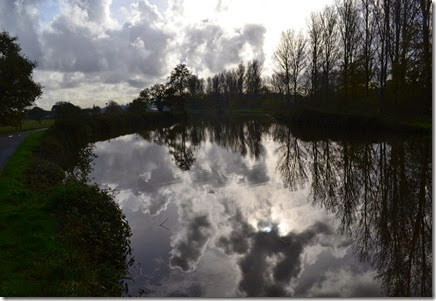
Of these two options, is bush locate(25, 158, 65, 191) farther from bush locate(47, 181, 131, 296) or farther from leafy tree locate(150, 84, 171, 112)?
leafy tree locate(150, 84, 171, 112)

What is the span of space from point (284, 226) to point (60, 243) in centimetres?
650

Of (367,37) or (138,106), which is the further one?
(138,106)

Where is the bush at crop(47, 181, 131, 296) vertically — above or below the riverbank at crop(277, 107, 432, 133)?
below

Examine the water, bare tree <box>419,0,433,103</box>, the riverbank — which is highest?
bare tree <box>419,0,433,103</box>

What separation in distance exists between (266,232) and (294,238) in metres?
0.88

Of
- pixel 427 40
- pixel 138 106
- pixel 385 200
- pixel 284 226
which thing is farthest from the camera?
pixel 138 106

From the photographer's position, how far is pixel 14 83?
30.1 meters

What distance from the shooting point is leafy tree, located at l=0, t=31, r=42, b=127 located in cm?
2966

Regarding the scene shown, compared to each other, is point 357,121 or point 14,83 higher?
point 14,83

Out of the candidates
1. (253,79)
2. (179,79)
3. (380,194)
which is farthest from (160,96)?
(380,194)

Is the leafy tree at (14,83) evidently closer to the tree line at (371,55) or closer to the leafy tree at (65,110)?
the leafy tree at (65,110)

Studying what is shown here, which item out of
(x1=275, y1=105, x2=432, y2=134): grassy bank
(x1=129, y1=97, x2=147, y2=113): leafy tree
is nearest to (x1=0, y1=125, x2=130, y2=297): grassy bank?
(x1=275, y1=105, x2=432, y2=134): grassy bank

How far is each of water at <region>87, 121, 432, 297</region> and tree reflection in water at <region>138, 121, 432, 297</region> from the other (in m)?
0.04

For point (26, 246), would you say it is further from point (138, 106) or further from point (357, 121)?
point (138, 106)
